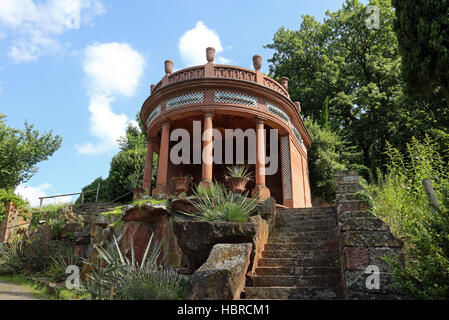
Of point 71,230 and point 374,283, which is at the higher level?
point 71,230

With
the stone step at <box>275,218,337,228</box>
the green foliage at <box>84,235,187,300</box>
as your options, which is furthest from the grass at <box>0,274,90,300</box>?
the stone step at <box>275,218,337,228</box>


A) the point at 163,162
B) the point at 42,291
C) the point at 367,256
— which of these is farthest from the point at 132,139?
the point at 367,256

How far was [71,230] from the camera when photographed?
11.9 meters

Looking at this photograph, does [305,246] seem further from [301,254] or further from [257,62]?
[257,62]

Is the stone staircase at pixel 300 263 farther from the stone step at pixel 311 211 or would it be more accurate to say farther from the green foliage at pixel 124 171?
the green foliage at pixel 124 171

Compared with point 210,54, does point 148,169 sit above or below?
below

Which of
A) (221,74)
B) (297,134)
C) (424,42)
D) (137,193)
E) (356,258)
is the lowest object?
(356,258)

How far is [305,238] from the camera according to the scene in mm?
6000

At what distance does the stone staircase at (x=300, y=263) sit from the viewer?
448 centimetres

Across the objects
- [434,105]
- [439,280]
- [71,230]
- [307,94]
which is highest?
[307,94]

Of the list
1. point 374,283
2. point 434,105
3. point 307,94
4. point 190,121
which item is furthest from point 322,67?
point 374,283

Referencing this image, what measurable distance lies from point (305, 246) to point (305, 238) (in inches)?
11.8
